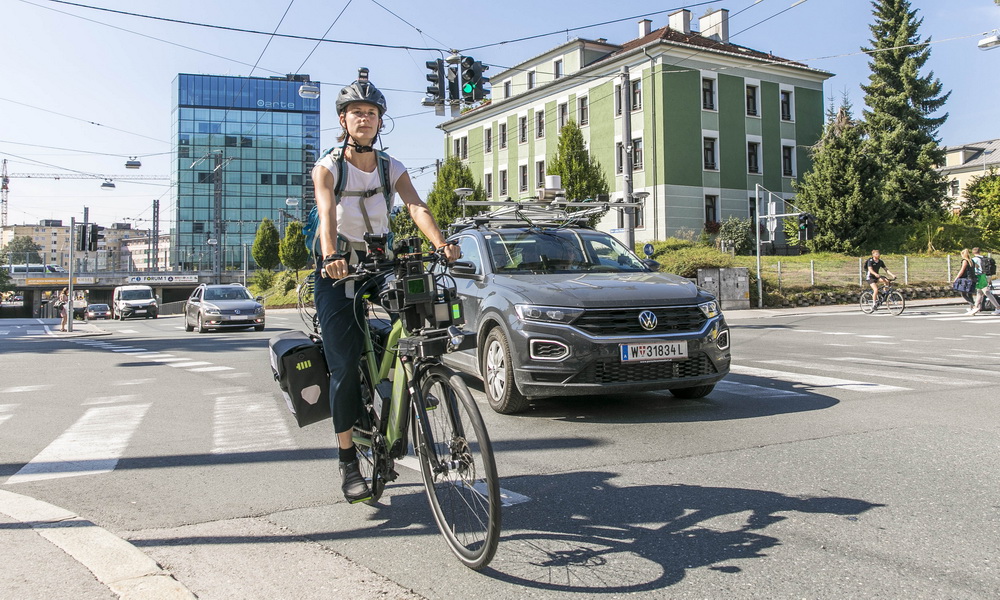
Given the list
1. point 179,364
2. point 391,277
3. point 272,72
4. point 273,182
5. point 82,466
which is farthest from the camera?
point 273,182

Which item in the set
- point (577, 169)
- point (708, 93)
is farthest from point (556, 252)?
point (708, 93)

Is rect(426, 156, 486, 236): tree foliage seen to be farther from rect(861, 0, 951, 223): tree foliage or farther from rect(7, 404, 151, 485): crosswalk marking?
rect(7, 404, 151, 485): crosswalk marking

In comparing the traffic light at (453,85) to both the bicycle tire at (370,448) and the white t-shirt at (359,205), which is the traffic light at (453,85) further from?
the bicycle tire at (370,448)

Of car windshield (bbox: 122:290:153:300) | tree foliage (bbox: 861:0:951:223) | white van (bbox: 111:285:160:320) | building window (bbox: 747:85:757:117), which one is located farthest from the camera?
building window (bbox: 747:85:757:117)

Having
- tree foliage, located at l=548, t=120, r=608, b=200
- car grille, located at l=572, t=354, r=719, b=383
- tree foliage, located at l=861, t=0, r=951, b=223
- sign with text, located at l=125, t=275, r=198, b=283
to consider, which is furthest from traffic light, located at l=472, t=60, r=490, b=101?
sign with text, located at l=125, t=275, r=198, b=283

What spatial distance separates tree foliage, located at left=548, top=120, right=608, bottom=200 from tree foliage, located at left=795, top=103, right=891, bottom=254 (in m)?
9.55

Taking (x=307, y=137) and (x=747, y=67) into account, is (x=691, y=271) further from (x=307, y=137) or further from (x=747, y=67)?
(x=307, y=137)

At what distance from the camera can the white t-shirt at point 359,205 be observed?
3.88 metres

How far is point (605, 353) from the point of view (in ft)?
19.6

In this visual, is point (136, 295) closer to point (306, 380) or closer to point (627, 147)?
point (627, 147)

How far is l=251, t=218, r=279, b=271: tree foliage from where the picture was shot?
72.4 meters

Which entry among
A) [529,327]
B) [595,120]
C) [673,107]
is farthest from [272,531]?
[595,120]

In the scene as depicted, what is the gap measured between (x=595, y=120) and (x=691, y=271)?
2059 cm

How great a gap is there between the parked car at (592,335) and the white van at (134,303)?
41.7 metres
